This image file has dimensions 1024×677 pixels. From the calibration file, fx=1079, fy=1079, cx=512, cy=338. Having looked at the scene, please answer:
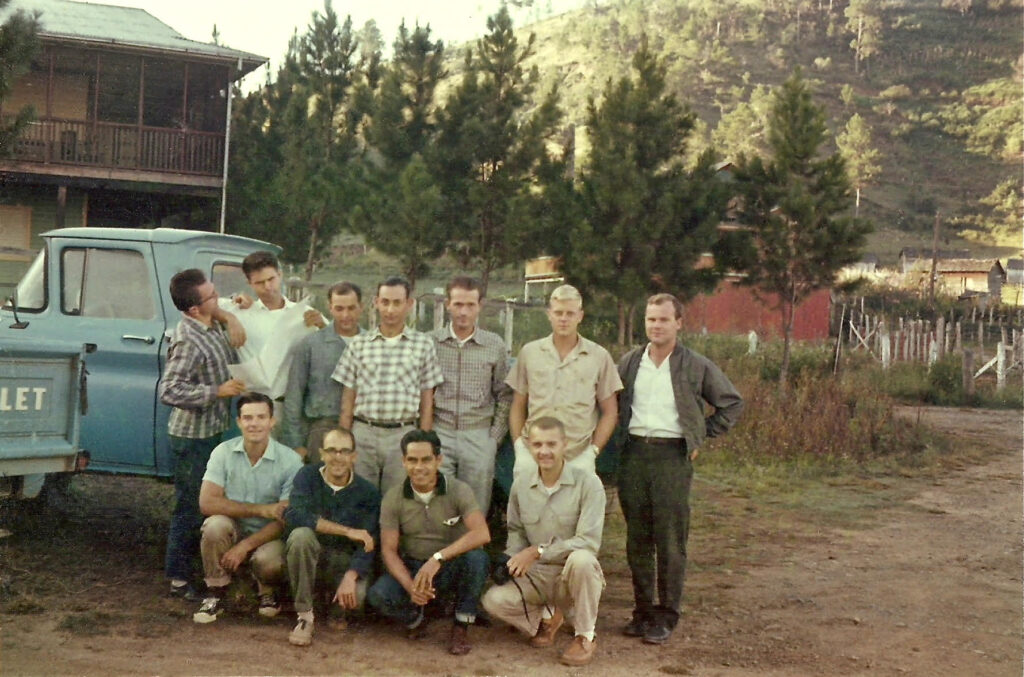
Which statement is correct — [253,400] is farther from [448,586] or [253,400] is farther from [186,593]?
[448,586]

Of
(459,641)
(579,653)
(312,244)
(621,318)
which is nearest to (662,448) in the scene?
(579,653)

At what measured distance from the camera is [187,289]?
577 centimetres

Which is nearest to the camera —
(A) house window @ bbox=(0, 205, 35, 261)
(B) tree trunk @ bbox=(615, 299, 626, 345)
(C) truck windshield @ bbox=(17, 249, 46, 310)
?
(C) truck windshield @ bbox=(17, 249, 46, 310)

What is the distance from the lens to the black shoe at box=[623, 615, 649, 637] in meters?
5.61

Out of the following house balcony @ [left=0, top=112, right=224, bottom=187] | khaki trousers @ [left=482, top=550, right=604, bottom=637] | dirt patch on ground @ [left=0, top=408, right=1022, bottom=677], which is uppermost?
house balcony @ [left=0, top=112, right=224, bottom=187]

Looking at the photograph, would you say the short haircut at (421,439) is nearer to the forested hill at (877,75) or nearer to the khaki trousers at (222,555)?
the khaki trousers at (222,555)

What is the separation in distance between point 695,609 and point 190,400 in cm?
311

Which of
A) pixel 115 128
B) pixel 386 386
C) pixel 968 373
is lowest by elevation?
pixel 968 373

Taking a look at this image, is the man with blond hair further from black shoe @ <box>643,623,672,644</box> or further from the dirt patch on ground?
the dirt patch on ground

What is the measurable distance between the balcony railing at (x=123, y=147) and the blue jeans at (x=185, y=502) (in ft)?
55.5

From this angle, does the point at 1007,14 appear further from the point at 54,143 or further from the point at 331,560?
the point at 331,560

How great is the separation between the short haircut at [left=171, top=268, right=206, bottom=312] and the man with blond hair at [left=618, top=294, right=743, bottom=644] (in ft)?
7.76

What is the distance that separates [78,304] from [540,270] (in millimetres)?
28135

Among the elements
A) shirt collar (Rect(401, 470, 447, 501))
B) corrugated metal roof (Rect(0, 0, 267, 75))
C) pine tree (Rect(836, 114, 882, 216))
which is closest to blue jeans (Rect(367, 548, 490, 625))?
shirt collar (Rect(401, 470, 447, 501))
